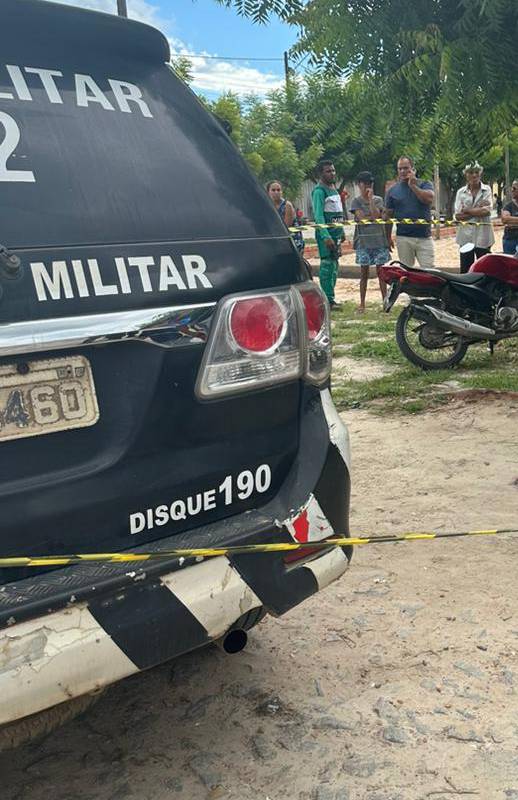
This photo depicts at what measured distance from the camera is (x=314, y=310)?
7.42ft

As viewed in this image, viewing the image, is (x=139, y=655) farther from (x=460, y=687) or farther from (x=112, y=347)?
(x=460, y=687)

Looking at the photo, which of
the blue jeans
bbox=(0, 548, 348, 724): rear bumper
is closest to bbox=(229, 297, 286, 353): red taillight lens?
bbox=(0, 548, 348, 724): rear bumper

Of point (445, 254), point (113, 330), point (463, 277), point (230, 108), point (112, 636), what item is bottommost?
point (445, 254)

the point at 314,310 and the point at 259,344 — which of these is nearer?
the point at 259,344

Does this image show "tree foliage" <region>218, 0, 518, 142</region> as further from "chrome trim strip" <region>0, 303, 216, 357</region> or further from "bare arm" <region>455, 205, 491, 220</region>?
"bare arm" <region>455, 205, 491, 220</region>

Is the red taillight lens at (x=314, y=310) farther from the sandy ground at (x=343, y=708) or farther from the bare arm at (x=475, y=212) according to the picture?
the bare arm at (x=475, y=212)

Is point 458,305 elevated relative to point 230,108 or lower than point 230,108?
lower

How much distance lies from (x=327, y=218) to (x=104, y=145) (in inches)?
355

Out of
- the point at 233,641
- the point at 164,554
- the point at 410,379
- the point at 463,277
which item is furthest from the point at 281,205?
the point at 164,554

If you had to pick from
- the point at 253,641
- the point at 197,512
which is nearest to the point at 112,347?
the point at 197,512

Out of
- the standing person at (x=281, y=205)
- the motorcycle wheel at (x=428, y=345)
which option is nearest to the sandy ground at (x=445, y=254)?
the standing person at (x=281, y=205)

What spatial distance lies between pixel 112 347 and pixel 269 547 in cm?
63

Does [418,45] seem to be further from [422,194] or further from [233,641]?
[422,194]

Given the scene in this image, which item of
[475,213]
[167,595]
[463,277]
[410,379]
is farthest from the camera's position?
[475,213]
